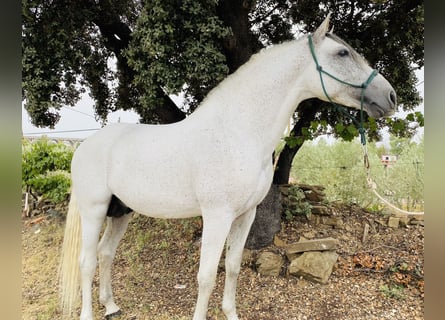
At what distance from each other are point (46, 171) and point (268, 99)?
5539 mm

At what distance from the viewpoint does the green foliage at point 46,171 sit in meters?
5.90

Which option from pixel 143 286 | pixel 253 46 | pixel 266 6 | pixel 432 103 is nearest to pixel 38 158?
pixel 143 286

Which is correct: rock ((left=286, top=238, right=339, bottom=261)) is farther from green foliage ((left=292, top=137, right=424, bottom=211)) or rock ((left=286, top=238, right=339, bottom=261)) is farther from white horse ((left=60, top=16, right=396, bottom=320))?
green foliage ((left=292, top=137, right=424, bottom=211))

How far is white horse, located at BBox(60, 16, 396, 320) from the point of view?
2.03 m

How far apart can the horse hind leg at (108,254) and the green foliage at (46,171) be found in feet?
12.0

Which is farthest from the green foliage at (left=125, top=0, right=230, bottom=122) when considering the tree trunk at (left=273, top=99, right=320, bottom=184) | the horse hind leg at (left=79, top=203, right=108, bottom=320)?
the tree trunk at (left=273, top=99, right=320, bottom=184)

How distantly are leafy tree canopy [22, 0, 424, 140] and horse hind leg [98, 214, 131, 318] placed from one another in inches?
48.9

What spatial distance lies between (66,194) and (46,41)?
12.4ft

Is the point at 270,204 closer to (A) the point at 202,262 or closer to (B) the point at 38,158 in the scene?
(A) the point at 202,262

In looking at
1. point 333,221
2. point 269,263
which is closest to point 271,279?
point 269,263

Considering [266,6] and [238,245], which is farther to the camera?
[266,6]

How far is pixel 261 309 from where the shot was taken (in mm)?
2910

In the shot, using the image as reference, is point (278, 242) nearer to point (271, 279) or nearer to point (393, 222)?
point (271, 279)

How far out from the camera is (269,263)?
11.3 feet
